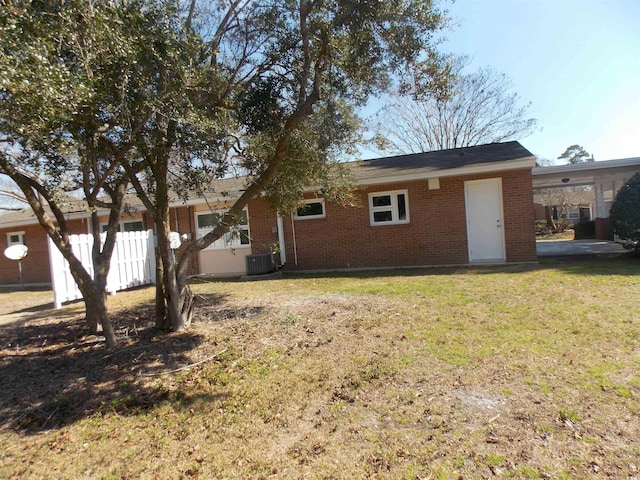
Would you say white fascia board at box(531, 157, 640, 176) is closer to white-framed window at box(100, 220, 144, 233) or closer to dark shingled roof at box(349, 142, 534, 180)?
dark shingled roof at box(349, 142, 534, 180)

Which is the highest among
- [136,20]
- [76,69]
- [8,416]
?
[136,20]

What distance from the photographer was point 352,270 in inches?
470

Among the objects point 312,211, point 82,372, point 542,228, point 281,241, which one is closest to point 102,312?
point 82,372

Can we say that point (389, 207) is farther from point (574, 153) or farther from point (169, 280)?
point (574, 153)

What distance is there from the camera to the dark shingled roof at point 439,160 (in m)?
11.0

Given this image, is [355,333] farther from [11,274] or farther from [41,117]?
[11,274]

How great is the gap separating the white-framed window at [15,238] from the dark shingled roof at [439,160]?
1474cm

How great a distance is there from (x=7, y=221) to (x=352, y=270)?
15.1 meters

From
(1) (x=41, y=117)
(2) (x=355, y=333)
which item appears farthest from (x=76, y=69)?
Result: (2) (x=355, y=333)

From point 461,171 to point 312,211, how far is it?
4.71 m

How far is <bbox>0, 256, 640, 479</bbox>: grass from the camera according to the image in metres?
2.73

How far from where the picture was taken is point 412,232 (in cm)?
1166

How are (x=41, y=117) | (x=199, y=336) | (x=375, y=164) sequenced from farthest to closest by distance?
(x=375, y=164) < (x=199, y=336) < (x=41, y=117)

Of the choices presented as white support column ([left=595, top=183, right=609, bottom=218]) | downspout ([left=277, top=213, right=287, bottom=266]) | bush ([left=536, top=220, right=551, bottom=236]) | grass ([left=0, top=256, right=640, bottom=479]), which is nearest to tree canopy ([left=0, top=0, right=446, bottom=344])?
grass ([left=0, top=256, right=640, bottom=479])
